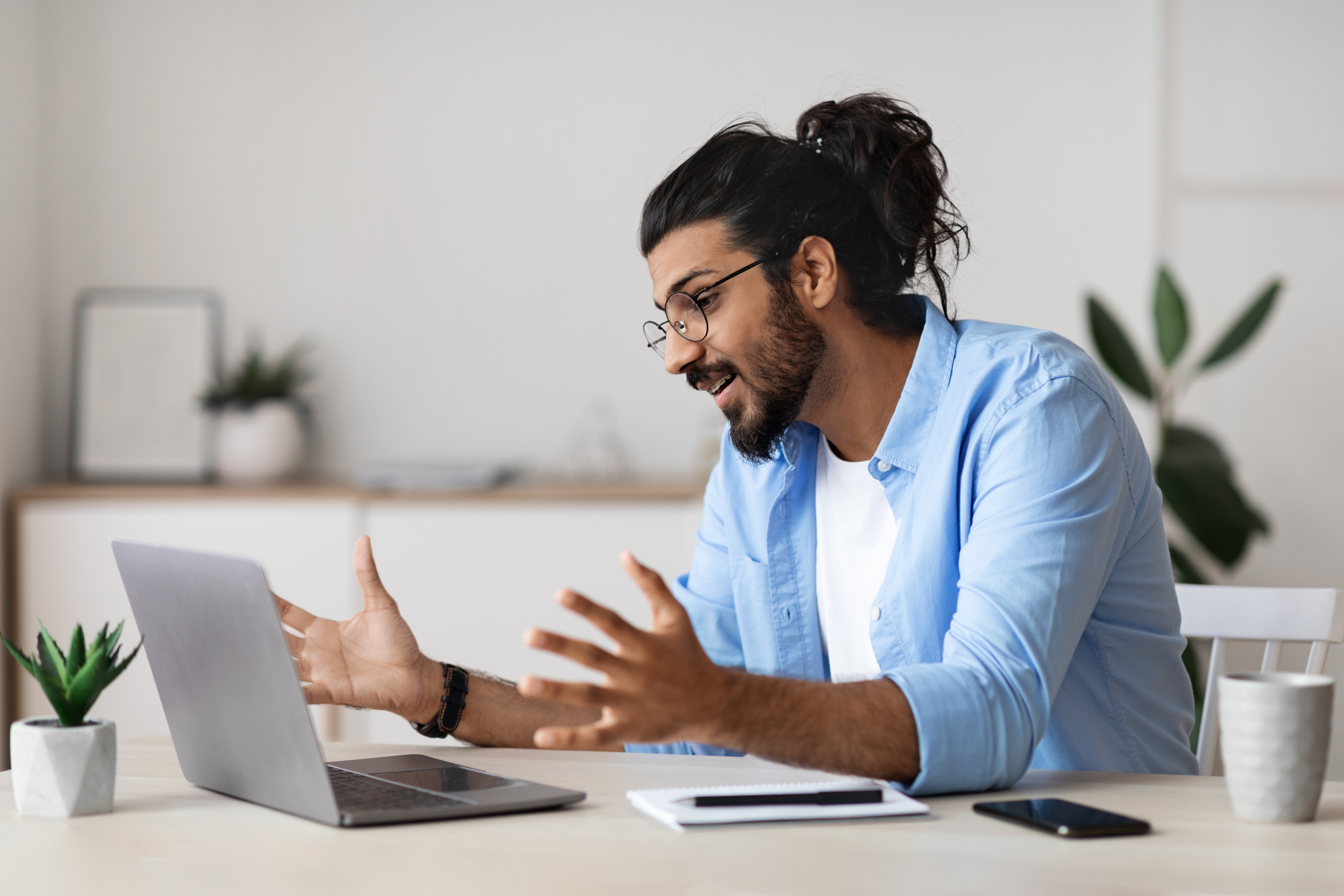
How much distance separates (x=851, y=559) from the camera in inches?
66.4

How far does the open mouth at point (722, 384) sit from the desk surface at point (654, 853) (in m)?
0.69

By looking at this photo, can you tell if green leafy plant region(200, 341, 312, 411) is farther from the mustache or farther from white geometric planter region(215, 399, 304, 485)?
the mustache

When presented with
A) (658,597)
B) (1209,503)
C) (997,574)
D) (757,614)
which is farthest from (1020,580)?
(1209,503)

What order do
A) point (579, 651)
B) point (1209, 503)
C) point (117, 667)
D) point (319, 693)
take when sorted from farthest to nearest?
point (1209, 503), point (319, 693), point (117, 667), point (579, 651)

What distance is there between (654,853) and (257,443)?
258cm

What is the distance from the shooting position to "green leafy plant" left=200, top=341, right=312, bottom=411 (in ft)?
10.9

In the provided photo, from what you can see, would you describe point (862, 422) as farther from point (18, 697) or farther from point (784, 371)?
point (18, 697)

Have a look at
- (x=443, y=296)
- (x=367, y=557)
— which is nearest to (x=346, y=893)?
(x=367, y=557)

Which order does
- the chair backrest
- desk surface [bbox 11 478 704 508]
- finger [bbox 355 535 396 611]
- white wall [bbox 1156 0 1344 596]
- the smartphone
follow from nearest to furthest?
the smartphone < finger [bbox 355 535 396 611] < the chair backrest < desk surface [bbox 11 478 704 508] < white wall [bbox 1156 0 1344 596]

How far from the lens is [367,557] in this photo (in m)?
1.37

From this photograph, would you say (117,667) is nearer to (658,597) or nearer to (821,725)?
(658,597)

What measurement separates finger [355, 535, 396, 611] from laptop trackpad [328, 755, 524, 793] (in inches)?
6.9

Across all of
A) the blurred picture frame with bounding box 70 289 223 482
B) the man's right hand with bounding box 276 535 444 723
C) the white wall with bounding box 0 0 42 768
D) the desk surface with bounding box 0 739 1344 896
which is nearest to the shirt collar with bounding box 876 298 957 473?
the desk surface with bounding box 0 739 1344 896

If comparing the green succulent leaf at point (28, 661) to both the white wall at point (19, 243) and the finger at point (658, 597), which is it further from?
the white wall at point (19, 243)
